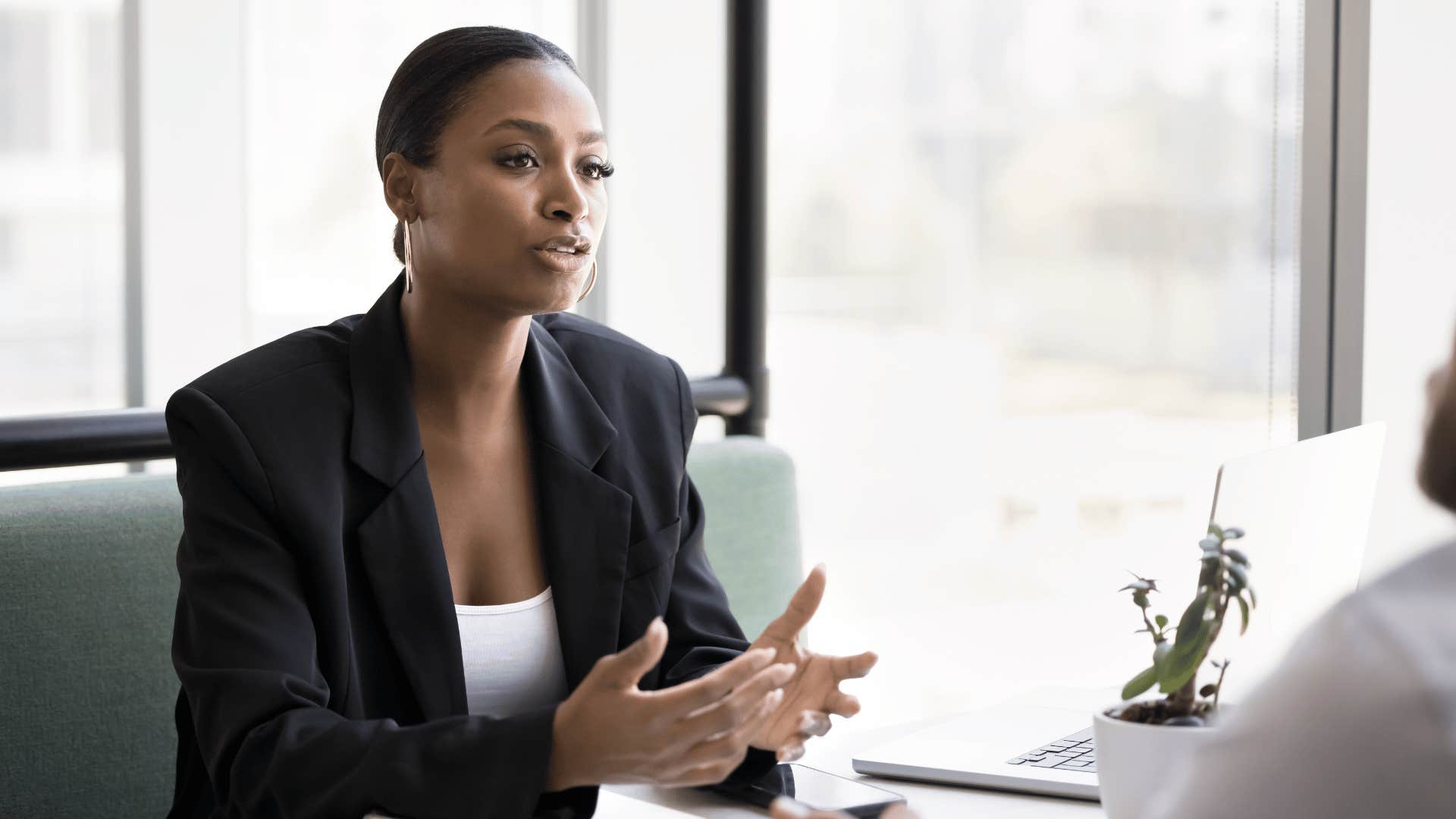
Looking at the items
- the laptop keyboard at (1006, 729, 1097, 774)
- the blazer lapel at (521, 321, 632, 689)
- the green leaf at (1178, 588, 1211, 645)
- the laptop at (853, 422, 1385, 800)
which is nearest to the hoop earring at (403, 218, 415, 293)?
the blazer lapel at (521, 321, 632, 689)

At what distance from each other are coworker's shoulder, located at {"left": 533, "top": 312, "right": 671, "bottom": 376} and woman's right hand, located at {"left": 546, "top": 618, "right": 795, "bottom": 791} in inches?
25.8

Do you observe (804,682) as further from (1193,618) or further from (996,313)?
(996,313)

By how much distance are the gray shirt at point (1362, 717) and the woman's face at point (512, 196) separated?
3.26 ft

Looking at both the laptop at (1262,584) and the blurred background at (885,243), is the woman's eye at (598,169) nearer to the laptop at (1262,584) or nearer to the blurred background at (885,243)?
the laptop at (1262,584)

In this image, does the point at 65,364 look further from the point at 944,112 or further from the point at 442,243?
the point at 944,112

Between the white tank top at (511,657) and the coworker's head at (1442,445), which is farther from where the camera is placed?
the white tank top at (511,657)

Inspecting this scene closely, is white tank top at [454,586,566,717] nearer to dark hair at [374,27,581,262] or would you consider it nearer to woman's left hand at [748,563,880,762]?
woman's left hand at [748,563,880,762]

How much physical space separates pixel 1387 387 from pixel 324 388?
1668mm

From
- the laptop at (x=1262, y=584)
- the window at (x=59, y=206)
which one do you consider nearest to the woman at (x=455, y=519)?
the laptop at (x=1262, y=584)

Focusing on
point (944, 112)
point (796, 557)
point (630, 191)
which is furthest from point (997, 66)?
point (796, 557)

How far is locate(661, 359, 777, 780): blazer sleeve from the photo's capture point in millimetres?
1508

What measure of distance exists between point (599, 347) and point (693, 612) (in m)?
0.36

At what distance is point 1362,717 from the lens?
55 centimetres

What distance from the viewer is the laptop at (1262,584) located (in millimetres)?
1099
